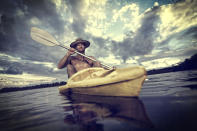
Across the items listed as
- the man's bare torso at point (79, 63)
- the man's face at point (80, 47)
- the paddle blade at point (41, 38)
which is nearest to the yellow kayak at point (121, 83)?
the man's bare torso at point (79, 63)

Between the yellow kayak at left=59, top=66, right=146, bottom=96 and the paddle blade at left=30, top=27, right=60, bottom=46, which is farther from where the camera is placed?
the paddle blade at left=30, top=27, right=60, bottom=46

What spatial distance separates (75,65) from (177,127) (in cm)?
433

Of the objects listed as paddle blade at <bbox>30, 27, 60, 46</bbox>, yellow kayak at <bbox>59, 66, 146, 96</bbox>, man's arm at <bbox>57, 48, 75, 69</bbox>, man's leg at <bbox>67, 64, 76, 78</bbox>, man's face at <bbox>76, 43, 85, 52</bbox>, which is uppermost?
paddle blade at <bbox>30, 27, 60, 46</bbox>

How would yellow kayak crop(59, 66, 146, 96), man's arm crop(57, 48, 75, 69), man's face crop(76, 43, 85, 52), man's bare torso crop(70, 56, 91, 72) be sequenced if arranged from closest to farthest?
1. yellow kayak crop(59, 66, 146, 96)
2. man's arm crop(57, 48, 75, 69)
3. man's bare torso crop(70, 56, 91, 72)
4. man's face crop(76, 43, 85, 52)

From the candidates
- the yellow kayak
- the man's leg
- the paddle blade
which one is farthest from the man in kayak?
the yellow kayak

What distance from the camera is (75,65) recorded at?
4.74 metres

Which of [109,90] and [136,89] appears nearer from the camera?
[136,89]

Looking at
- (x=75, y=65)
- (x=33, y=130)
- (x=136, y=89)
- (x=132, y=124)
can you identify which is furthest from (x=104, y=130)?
(x=75, y=65)

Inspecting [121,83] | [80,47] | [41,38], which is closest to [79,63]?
[80,47]

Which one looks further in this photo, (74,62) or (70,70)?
(74,62)

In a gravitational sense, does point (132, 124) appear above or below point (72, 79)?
below

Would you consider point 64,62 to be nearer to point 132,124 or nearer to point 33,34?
point 33,34

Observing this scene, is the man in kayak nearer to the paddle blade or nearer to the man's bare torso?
the man's bare torso

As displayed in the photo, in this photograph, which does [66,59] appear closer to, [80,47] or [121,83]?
[80,47]
